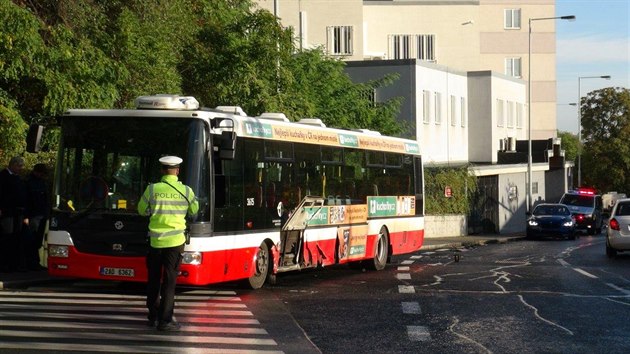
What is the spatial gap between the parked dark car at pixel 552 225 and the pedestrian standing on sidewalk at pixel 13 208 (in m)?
33.6

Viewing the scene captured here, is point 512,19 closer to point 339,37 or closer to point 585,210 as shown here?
point 339,37

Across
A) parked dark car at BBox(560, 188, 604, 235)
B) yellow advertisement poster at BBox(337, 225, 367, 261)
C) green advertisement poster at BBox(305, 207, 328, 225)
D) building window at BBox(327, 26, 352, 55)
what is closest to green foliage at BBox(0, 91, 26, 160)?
green advertisement poster at BBox(305, 207, 328, 225)

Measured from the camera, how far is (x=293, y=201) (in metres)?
21.1

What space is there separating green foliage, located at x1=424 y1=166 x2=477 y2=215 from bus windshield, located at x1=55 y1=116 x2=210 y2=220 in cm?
3341

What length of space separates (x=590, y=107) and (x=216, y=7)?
261 ft

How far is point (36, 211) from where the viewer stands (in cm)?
2120

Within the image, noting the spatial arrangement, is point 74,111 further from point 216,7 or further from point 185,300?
point 216,7

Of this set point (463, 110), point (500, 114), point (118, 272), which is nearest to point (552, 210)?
point (463, 110)

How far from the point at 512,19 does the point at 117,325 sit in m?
95.1

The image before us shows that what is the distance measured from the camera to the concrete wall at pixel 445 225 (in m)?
50.3

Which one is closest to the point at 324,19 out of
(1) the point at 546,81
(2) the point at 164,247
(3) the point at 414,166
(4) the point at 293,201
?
(1) the point at 546,81

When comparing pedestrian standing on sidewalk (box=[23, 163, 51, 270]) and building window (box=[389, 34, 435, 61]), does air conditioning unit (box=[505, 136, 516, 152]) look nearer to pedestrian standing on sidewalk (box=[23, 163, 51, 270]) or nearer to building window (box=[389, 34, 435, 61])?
building window (box=[389, 34, 435, 61])

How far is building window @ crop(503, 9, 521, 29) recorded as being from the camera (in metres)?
106

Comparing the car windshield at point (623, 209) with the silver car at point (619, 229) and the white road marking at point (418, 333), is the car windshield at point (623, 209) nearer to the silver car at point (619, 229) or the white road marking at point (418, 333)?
the silver car at point (619, 229)
